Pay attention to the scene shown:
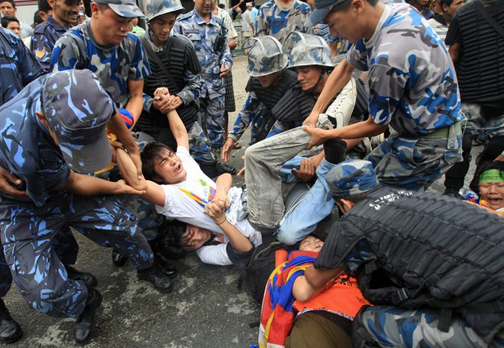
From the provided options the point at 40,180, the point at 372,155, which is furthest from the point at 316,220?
the point at 40,180

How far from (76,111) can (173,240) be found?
140cm

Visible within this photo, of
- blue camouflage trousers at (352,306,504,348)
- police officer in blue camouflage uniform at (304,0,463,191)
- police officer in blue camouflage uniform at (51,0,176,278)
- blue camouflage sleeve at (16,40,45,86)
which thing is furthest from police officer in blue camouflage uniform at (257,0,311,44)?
blue camouflage trousers at (352,306,504,348)

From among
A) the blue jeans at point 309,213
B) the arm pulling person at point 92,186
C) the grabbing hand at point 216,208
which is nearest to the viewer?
the arm pulling person at point 92,186

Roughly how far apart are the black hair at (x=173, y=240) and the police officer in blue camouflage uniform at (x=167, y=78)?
994 mm

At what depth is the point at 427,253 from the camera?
4.33 ft

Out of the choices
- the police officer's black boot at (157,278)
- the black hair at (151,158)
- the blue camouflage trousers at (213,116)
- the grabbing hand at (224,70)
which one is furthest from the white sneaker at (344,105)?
the grabbing hand at (224,70)

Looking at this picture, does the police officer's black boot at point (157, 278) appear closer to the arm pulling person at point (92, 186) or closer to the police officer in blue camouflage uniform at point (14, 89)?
the police officer in blue camouflage uniform at point (14, 89)

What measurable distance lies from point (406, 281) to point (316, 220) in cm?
107

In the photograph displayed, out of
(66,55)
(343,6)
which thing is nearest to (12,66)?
(66,55)

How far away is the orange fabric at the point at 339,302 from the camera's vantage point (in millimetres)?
1774

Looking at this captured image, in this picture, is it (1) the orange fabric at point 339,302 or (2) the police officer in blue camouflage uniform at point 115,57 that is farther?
(2) the police officer in blue camouflage uniform at point 115,57

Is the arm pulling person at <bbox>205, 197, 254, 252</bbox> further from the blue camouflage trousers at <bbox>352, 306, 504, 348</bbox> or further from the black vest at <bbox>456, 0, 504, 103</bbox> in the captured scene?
the black vest at <bbox>456, 0, 504, 103</bbox>

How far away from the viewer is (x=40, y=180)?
5.81 ft

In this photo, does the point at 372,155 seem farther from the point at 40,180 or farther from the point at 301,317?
the point at 40,180
